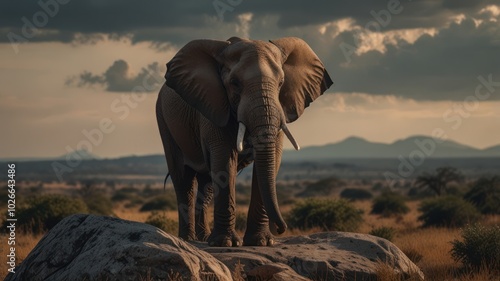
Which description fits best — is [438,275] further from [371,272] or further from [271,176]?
[271,176]

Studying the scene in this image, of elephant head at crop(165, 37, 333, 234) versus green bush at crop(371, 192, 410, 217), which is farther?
green bush at crop(371, 192, 410, 217)

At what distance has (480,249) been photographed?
15.4 m

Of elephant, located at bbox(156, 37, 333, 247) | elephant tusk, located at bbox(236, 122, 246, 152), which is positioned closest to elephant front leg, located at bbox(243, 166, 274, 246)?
elephant, located at bbox(156, 37, 333, 247)

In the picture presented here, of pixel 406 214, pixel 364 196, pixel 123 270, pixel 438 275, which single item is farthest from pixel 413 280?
pixel 364 196

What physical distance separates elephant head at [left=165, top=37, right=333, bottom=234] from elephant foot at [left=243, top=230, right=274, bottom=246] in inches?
50.4

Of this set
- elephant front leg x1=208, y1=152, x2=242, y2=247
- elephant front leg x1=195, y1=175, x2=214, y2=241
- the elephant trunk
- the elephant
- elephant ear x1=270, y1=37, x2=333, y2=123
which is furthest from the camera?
elephant front leg x1=195, y1=175, x2=214, y2=241

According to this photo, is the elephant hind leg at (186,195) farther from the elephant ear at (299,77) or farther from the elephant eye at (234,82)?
the elephant eye at (234,82)

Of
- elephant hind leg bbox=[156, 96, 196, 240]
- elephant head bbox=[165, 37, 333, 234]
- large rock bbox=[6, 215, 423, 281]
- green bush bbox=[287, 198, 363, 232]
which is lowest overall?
large rock bbox=[6, 215, 423, 281]

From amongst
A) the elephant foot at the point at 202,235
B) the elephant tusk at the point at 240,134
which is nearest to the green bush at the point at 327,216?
the elephant foot at the point at 202,235

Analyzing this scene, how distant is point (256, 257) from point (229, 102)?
271cm

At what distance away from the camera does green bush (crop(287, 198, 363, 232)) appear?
82.5ft

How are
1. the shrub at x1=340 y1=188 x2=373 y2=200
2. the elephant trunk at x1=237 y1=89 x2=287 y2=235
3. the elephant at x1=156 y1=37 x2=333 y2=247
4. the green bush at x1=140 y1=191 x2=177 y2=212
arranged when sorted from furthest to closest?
the shrub at x1=340 y1=188 x2=373 y2=200 → the green bush at x1=140 y1=191 x2=177 y2=212 → the elephant at x1=156 y1=37 x2=333 y2=247 → the elephant trunk at x1=237 y1=89 x2=287 y2=235

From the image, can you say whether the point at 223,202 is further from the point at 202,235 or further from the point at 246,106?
the point at 202,235

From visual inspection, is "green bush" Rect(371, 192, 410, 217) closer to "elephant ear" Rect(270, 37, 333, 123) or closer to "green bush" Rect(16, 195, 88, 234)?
"green bush" Rect(16, 195, 88, 234)
